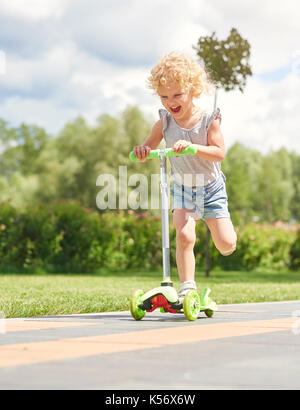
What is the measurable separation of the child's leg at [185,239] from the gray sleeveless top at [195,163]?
25cm

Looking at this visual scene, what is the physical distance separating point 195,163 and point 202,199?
0.97 ft

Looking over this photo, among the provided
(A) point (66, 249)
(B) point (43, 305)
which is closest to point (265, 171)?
(A) point (66, 249)

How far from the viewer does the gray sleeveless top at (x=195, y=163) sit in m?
5.27

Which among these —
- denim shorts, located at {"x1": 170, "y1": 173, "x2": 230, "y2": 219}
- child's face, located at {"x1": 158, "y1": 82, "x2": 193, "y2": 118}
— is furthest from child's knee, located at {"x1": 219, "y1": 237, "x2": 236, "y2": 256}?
child's face, located at {"x1": 158, "y1": 82, "x2": 193, "y2": 118}

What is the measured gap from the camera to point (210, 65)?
1394 centimetres

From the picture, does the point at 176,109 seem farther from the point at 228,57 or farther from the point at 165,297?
the point at 228,57

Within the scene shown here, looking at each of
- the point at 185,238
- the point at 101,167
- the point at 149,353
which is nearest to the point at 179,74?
the point at 185,238

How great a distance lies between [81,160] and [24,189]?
254 inches

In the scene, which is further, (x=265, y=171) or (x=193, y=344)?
(x=265, y=171)

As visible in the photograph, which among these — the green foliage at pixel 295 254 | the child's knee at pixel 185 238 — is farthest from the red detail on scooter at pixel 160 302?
the green foliage at pixel 295 254

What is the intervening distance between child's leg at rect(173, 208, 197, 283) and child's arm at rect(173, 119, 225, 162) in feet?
1.64

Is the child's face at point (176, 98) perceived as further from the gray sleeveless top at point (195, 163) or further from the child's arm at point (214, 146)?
the child's arm at point (214, 146)
